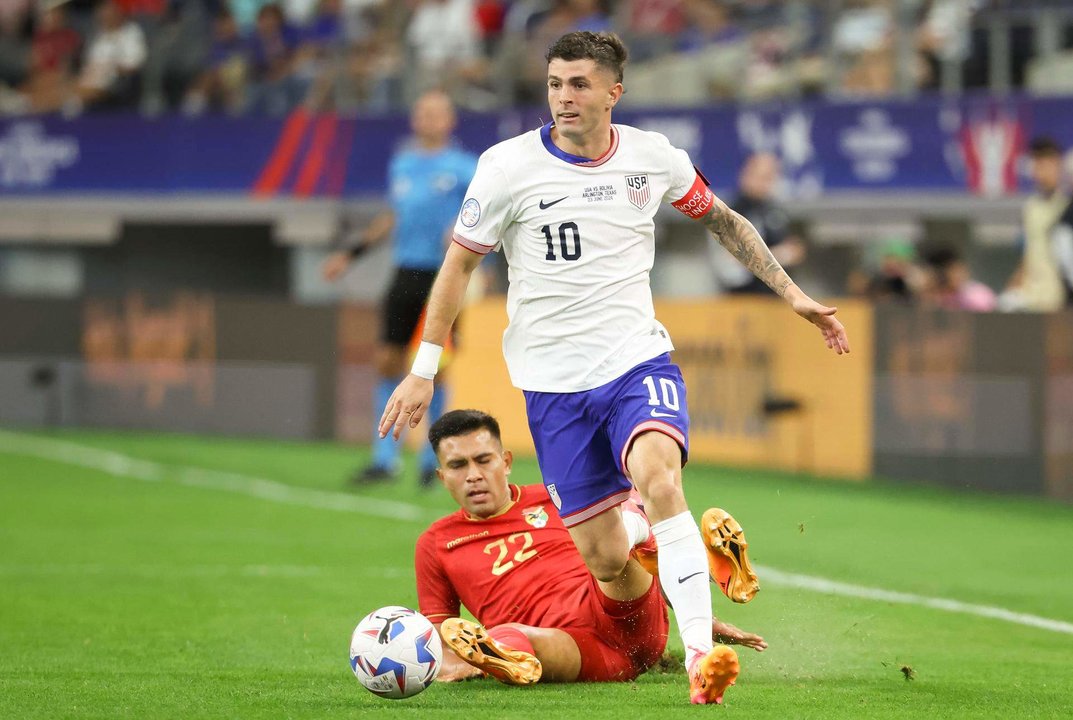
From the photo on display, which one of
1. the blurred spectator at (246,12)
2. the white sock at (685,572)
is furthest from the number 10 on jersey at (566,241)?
the blurred spectator at (246,12)

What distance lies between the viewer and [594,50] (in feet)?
21.1

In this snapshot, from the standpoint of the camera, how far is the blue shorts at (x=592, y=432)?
6.34 metres

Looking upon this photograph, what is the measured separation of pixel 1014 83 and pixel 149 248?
13.1 metres

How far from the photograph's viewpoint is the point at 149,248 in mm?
25812

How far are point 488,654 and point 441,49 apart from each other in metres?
15.8

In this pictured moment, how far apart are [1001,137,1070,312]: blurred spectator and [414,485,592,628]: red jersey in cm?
755

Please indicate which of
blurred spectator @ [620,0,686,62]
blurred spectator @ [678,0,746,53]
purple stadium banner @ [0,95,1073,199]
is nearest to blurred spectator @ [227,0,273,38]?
purple stadium banner @ [0,95,1073,199]

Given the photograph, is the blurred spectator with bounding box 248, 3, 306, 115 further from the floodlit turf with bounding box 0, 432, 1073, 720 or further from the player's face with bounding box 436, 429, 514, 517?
the player's face with bounding box 436, 429, 514, 517

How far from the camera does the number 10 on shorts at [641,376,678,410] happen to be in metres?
6.29

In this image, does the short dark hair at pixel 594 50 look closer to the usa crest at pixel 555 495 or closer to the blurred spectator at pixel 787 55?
the usa crest at pixel 555 495

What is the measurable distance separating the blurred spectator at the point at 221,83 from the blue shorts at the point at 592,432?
1723 cm

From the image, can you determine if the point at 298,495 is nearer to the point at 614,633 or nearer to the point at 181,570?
the point at 181,570

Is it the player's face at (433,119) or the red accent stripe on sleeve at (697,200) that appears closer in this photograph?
the red accent stripe on sleeve at (697,200)

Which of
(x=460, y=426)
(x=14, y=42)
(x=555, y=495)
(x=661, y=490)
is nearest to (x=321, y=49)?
(x=14, y=42)
